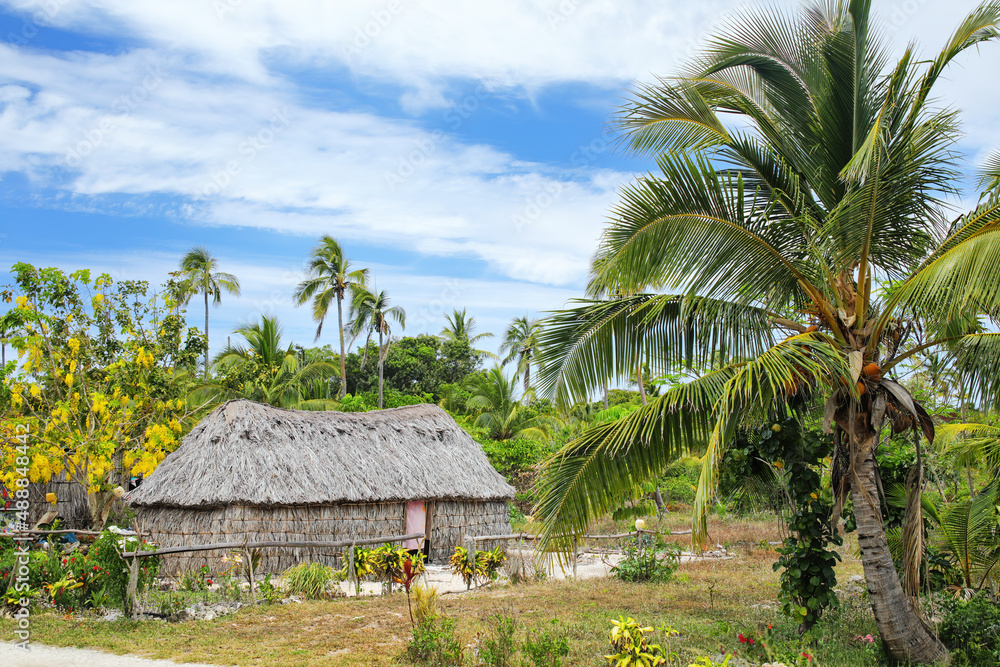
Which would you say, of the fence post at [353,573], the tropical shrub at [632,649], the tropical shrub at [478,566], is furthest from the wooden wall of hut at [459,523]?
the tropical shrub at [632,649]

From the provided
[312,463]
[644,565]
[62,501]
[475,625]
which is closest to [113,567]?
[475,625]

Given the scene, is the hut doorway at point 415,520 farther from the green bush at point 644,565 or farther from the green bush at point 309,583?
the green bush at point 644,565

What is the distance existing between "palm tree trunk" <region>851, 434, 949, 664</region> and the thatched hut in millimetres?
10126

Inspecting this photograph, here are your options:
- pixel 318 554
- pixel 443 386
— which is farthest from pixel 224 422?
pixel 443 386

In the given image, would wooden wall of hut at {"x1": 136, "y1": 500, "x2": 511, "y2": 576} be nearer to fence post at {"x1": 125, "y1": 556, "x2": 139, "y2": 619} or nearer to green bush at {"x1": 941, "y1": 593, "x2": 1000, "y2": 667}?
fence post at {"x1": 125, "y1": 556, "x2": 139, "y2": 619}

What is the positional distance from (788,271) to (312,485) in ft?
34.5

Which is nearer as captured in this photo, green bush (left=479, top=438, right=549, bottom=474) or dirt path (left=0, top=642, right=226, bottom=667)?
dirt path (left=0, top=642, right=226, bottom=667)

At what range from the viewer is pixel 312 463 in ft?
47.9

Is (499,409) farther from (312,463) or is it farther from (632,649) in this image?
(632,649)

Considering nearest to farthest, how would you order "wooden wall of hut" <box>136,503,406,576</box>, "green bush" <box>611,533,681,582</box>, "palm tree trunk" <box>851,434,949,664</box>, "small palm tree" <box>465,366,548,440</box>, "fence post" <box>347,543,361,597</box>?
"palm tree trunk" <box>851,434,949,664</box>
"fence post" <box>347,543,361,597</box>
"wooden wall of hut" <box>136,503,406,576</box>
"green bush" <box>611,533,681,582</box>
"small palm tree" <box>465,366,548,440</box>

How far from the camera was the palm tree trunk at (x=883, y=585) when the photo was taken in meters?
6.46

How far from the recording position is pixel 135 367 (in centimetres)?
1474

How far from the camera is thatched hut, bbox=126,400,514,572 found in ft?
43.3

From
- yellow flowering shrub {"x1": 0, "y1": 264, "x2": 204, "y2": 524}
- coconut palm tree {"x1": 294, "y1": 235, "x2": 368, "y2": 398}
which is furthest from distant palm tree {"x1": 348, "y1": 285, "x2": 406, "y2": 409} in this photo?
yellow flowering shrub {"x1": 0, "y1": 264, "x2": 204, "y2": 524}
